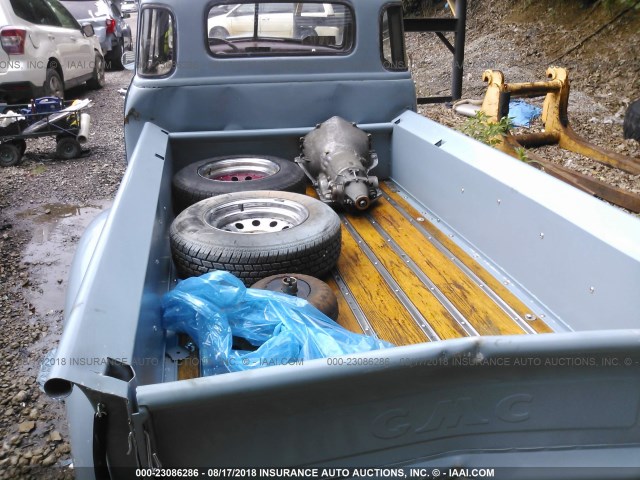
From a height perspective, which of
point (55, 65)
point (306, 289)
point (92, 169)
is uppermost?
point (55, 65)

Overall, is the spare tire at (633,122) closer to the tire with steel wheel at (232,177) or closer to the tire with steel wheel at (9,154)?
the tire with steel wheel at (232,177)

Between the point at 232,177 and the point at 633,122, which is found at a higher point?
the point at 232,177

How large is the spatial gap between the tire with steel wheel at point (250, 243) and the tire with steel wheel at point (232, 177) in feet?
0.83

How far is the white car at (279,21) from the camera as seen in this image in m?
3.77

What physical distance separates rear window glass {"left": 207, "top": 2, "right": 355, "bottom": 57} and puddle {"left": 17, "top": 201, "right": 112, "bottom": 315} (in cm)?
207

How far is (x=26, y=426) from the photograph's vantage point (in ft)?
9.51

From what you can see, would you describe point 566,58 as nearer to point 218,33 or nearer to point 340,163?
point 218,33

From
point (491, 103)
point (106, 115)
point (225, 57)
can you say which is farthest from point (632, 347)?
point (106, 115)

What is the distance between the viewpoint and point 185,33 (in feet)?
11.6

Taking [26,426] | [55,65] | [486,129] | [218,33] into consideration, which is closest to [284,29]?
[218,33]

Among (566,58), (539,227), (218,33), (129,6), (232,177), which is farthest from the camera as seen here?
(129,6)

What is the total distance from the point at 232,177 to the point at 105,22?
1076 cm

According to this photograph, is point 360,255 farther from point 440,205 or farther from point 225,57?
point 225,57

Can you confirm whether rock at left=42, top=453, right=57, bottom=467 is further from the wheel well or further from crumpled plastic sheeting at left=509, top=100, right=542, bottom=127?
the wheel well
